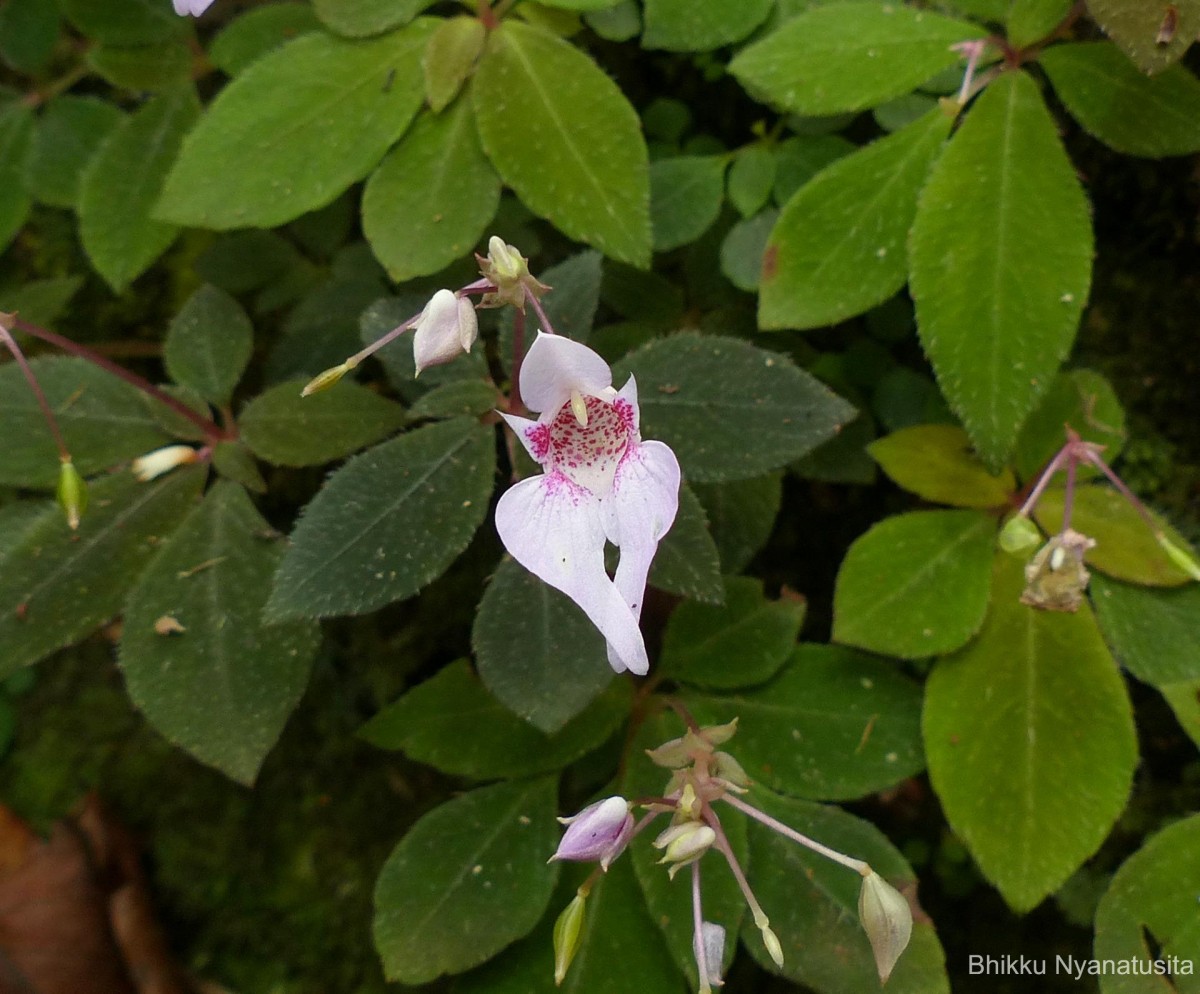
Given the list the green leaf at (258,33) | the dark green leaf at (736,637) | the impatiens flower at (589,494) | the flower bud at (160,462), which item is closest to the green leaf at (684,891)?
the dark green leaf at (736,637)

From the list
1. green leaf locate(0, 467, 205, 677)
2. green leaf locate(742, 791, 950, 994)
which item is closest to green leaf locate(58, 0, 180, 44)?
green leaf locate(0, 467, 205, 677)

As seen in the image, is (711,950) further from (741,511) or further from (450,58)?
(450,58)

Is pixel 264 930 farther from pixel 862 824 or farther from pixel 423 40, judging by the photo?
pixel 423 40

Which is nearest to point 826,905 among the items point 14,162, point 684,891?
point 684,891

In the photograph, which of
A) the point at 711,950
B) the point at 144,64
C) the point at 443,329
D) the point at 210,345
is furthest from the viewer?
the point at 144,64

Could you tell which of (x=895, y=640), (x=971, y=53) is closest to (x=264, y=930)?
(x=895, y=640)
